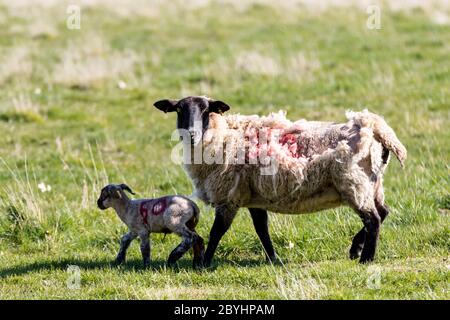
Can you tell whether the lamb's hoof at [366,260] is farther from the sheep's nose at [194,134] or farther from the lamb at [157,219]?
the sheep's nose at [194,134]

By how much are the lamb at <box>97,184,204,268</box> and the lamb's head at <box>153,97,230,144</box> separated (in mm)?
701

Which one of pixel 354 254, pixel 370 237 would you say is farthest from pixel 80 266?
pixel 370 237

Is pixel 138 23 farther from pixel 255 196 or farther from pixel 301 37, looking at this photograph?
pixel 255 196

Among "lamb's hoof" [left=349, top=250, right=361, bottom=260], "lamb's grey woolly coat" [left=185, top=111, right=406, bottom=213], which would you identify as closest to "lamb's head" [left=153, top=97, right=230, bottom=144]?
"lamb's grey woolly coat" [left=185, top=111, right=406, bottom=213]

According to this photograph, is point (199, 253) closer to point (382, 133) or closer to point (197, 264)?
point (197, 264)

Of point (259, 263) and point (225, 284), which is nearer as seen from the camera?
point (225, 284)

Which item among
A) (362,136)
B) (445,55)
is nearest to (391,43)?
(445,55)

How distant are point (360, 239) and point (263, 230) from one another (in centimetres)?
104

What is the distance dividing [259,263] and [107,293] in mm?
1810

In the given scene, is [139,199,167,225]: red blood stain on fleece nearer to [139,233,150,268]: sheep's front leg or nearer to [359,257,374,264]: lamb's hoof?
[139,233,150,268]: sheep's front leg

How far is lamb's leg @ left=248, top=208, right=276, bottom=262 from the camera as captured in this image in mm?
9125

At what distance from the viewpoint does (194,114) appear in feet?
28.3

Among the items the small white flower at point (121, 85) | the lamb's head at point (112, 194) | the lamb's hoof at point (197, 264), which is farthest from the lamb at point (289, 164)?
the small white flower at point (121, 85)
